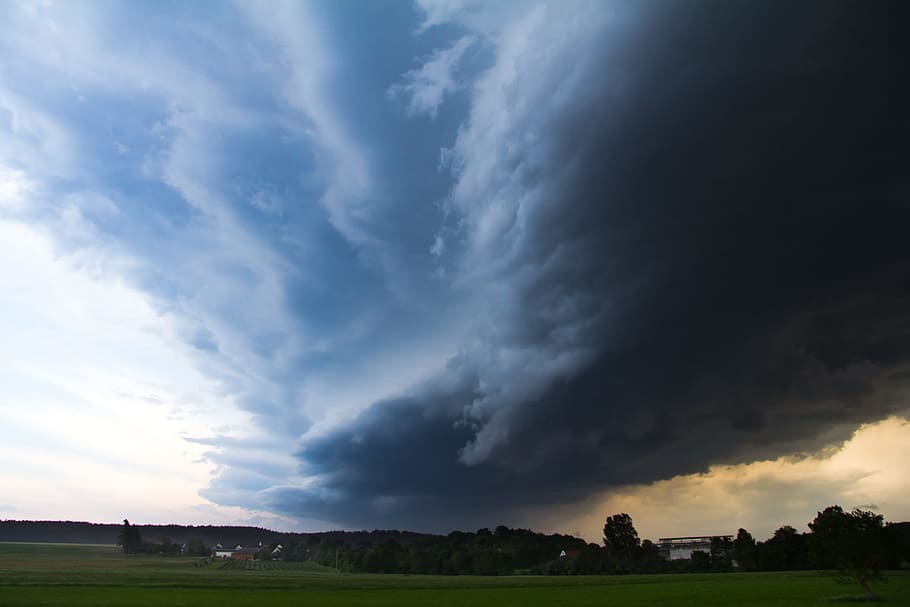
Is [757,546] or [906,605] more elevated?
[757,546]

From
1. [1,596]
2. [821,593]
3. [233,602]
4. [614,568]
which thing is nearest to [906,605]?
[821,593]

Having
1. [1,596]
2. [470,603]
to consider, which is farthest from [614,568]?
[1,596]

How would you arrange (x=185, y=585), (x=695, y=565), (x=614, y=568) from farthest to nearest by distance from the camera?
1. (x=614, y=568)
2. (x=695, y=565)
3. (x=185, y=585)

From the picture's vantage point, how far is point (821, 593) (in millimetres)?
71438

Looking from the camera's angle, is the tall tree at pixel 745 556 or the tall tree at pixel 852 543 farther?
the tall tree at pixel 745 556

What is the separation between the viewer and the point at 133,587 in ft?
293

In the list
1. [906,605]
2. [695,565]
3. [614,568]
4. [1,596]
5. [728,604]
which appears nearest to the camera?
[906,605]

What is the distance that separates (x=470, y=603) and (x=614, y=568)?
14632 cm

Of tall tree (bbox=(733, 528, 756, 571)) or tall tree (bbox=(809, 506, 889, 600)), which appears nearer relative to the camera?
tall tree (bbox=(809, 506, 889, 600))

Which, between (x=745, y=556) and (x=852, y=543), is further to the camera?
(x=745, y=556)

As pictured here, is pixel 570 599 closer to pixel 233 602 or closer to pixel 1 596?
pixel 233 602

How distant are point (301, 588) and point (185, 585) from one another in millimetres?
19212

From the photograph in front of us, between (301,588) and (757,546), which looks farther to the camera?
(757,546)

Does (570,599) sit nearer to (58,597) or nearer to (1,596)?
(58,597)
